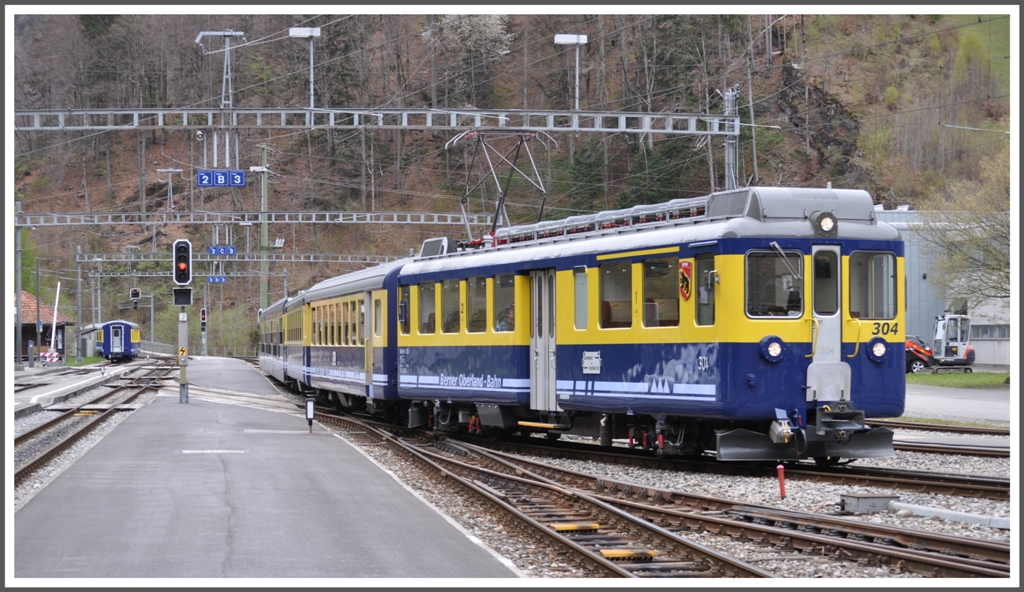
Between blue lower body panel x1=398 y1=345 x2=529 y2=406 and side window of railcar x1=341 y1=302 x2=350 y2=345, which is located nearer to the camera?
blue lower body panel x1=398 y1=345 x2=529 y2=406

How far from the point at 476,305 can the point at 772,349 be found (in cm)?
627

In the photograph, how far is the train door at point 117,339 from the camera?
76.4 meters

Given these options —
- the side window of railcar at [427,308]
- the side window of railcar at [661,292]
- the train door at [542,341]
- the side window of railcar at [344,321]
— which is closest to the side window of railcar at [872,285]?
the side window of railcar at [661,292]

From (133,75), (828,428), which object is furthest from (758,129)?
(828,428)

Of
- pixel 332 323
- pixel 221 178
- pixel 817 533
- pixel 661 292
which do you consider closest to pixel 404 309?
pixel 332 323

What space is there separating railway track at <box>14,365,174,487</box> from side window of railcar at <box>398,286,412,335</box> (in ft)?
19.1

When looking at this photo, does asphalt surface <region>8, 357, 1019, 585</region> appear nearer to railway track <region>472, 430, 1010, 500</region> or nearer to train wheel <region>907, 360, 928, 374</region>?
railway track <region>472, 430, 1010, 500</region>

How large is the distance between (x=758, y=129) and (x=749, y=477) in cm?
5175

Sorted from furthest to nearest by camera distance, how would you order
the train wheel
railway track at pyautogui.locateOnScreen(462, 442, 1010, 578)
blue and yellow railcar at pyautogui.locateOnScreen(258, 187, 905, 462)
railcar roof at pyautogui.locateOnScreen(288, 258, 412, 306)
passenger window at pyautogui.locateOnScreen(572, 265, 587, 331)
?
the train wheel
railcar roof at pyautogui.locateOnScreen(288, 258, 412, 306)
passenger window at pyautogui.locateOnScreen(572, 265, 587, 331)
blue and yellow railcar at pyautogui.locateOnScreen(258, 187, 905, 462)
railway track at pyautogui.locateOnScreen(462, 442, 1010, 578)

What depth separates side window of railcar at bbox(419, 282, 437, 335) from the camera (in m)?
20.6

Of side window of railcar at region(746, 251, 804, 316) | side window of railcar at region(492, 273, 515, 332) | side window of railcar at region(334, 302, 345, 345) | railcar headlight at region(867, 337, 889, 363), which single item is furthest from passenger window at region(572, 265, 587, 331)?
side window of railcar at region(334, 302, 345, 345)

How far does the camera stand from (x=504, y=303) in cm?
1822

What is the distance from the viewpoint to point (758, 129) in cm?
6378

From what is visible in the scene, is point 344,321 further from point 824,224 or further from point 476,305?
point 824,224
